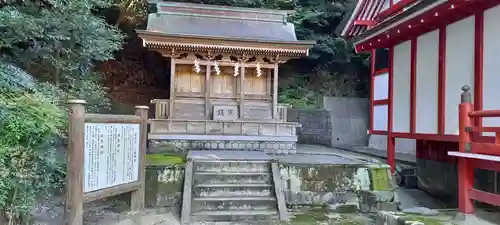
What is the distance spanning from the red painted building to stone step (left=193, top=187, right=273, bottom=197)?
3.17 metres

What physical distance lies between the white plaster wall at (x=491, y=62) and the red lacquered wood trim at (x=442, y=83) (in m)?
0.92

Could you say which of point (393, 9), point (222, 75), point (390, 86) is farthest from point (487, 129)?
point (222, 75)

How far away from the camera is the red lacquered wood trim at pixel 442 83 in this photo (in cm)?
677

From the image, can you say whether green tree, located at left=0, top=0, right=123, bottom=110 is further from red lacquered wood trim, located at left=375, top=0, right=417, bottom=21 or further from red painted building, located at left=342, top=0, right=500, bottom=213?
red lacquered wood trim, located at left=375, top=0, right=417, bottom=21

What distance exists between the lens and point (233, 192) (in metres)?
6.67

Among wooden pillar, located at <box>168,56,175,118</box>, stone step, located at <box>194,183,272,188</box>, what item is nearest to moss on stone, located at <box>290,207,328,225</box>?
stone step, located at <box>194,183,272,188</box>

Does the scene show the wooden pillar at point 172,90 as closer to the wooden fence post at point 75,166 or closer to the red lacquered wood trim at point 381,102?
the red lacquered wood trim at point 381,102

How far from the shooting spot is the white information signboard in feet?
15.1

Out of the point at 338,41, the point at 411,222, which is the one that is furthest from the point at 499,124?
A: the point at 338,41

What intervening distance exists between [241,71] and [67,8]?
234 inches

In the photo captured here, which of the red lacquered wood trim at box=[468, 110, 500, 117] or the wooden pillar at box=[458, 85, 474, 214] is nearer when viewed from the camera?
the red lacquered wood trim at box=[468, 110, 500, 117]

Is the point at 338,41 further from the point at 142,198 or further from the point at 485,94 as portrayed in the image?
the point at 142,198

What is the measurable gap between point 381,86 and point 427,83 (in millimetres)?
2001

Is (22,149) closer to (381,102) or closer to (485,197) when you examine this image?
(485,197)
